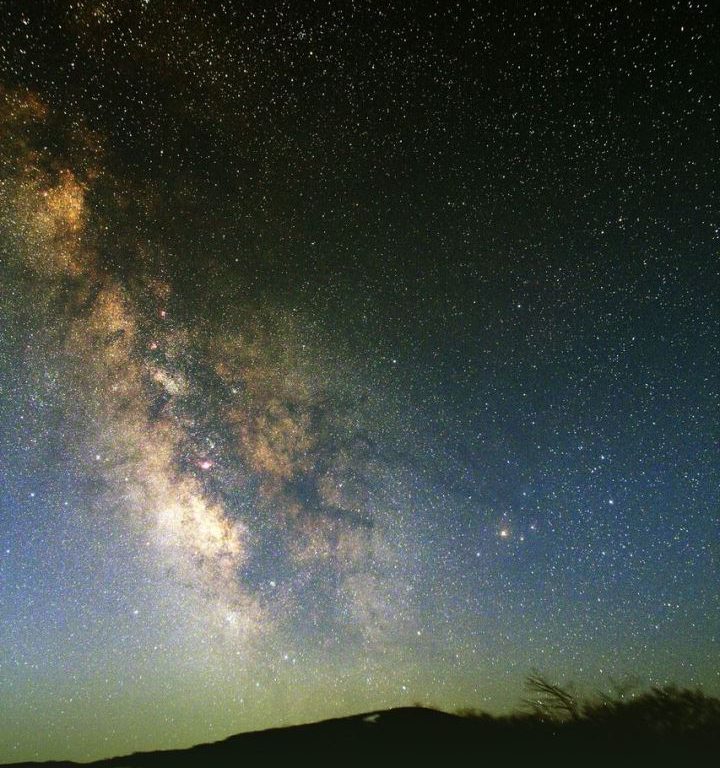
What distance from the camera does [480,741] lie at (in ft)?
112

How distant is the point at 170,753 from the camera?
5181cm

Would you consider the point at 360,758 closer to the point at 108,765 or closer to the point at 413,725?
the point at 413,725

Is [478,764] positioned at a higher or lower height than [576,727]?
lower

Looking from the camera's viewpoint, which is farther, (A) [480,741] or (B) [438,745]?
(B) [438,745]

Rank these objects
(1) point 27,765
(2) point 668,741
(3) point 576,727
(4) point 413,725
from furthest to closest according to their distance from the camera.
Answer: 1. (1) point 27,765
2. (4) point 413,725
3. (3) point 576,727
4. (2) point 668,741

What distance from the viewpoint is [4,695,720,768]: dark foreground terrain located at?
22.3 meters

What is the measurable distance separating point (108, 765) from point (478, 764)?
135 ft

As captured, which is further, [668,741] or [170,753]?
[170,753]

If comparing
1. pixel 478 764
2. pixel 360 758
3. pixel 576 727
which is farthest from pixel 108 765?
pixel 576 727

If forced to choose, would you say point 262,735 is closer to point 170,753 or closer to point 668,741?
point 170,753

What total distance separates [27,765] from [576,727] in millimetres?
65359

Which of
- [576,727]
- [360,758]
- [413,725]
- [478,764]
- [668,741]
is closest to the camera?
[668,741]

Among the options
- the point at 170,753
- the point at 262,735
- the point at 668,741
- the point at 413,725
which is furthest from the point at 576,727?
the point at 170,753

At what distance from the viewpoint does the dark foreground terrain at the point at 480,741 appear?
877 inches
